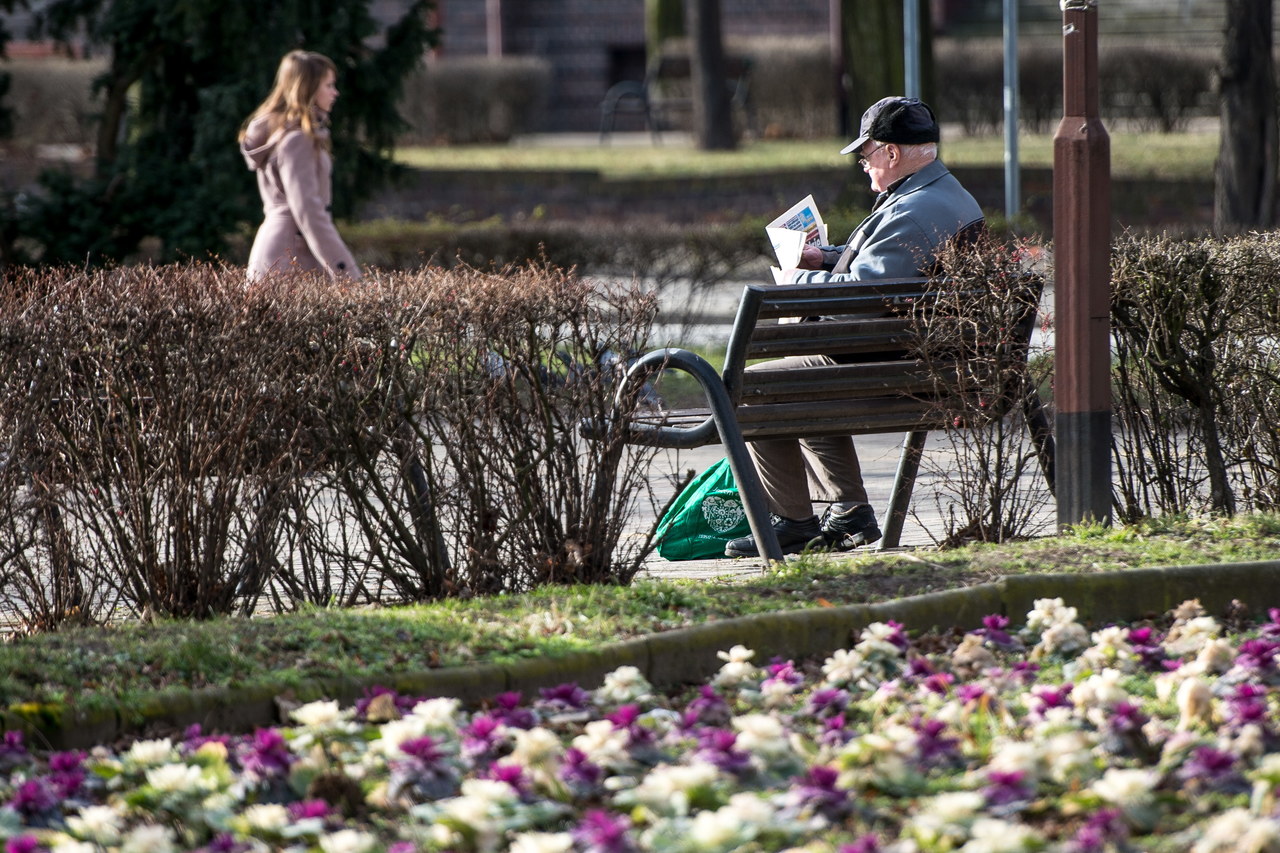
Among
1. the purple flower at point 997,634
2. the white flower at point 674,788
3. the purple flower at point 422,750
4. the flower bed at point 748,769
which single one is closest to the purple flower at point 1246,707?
the flower bed at point 748,769

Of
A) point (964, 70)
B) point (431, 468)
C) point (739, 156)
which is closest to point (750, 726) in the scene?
point (431, 468)

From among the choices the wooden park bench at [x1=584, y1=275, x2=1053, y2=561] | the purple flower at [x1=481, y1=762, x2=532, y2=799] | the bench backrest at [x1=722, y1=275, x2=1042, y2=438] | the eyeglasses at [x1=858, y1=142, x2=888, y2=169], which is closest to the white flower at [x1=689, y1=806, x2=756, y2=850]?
the purple flower at [x1=481, y1=762, x2=532, y2=799]

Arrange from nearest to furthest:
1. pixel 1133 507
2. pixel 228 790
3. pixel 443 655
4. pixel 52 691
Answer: pixel 228 790
pixel 52 691
pixel 443 655
pixel 1133 507

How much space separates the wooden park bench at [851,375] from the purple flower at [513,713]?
139 cm

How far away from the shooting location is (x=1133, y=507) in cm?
574

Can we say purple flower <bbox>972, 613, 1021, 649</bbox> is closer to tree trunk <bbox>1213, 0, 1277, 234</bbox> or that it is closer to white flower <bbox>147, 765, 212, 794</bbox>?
white flower <bbox>147, 765, 212, 794</bbox>

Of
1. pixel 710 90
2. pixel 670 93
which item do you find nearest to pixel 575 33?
pixel 670 93

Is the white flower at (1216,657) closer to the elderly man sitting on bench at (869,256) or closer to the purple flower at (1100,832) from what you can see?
the purple flower at (1100,832)

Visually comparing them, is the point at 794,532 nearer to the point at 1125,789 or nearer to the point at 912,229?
the point at 912,229

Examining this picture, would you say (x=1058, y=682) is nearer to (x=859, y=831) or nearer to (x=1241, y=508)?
(x=859, y=831)

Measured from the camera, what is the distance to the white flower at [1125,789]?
10.2 feet

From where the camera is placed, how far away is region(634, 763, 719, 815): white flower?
325 cm

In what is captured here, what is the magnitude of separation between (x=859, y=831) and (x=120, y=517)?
2581mm

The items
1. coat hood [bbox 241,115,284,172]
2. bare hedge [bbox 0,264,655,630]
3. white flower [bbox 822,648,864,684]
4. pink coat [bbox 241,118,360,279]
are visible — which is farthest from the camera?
coat hood [bbox 241,115,284,172]
